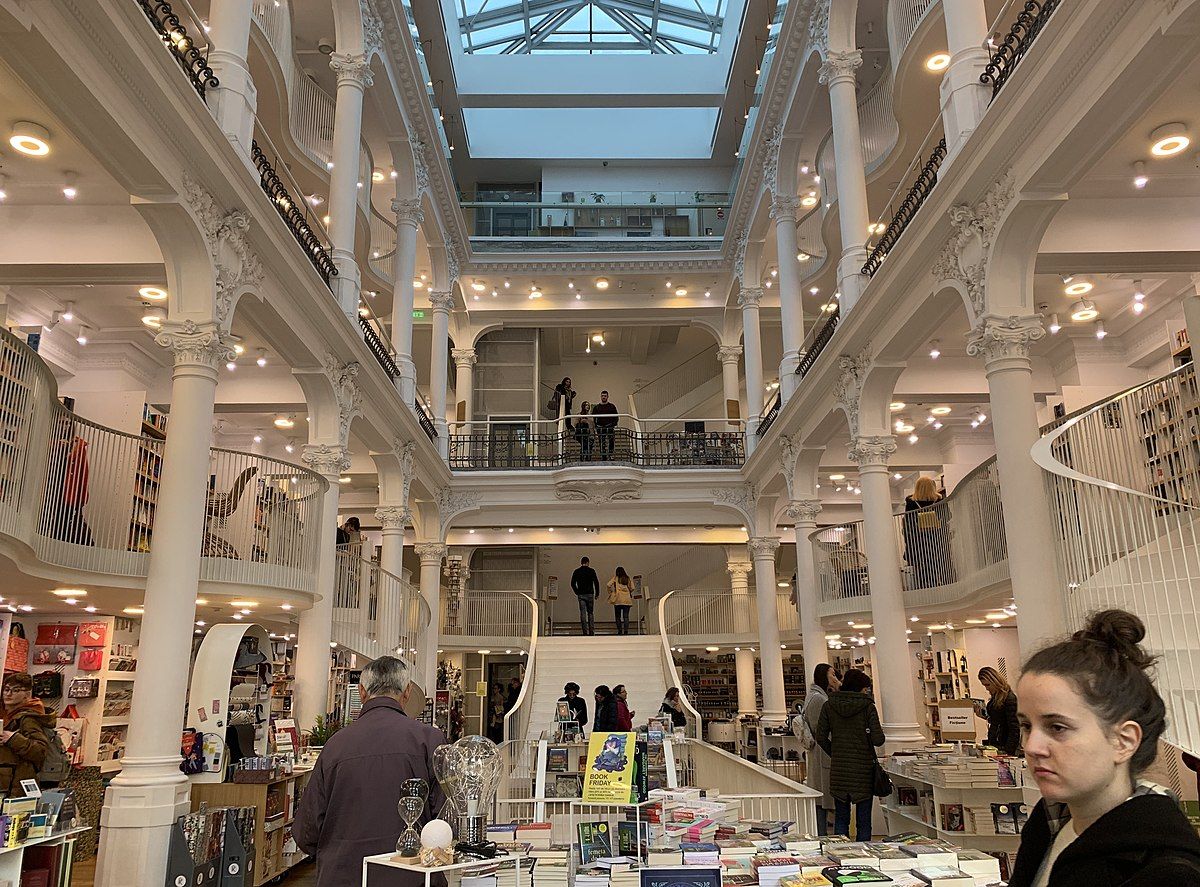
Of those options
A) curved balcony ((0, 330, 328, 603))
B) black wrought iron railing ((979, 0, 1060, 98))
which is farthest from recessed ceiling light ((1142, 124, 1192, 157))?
curved balcony ((0, 330, 328, 603))

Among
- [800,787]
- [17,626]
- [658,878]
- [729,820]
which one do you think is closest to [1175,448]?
[800,787]

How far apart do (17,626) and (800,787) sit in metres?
9.49

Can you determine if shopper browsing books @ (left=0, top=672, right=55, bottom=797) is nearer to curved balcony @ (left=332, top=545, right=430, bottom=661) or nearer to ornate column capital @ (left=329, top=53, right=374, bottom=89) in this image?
curved balcony @ (left=332, top=545, right=430, bottom=661)

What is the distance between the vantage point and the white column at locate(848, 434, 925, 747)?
9844 mm

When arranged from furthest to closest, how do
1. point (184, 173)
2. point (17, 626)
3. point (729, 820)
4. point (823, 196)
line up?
1. point (823, 196)
2. point (17, 626)
3. point (184, 173)
4. point (729, 820)

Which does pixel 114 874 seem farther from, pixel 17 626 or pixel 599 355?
pixel 599 355

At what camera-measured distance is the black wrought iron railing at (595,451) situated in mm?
19844

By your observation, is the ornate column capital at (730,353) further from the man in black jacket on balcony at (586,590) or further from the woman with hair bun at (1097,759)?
the woman with hair bun at (1097,759)

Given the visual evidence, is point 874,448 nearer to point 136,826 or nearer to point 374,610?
point 374,610

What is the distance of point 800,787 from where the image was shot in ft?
22.6

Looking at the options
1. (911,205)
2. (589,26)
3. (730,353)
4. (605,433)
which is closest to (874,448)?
(911,205)

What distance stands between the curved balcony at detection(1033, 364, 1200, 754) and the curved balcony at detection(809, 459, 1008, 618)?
2.31m

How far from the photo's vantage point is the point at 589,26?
24.9 meters

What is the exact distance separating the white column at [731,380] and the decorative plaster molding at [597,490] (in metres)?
3.21
